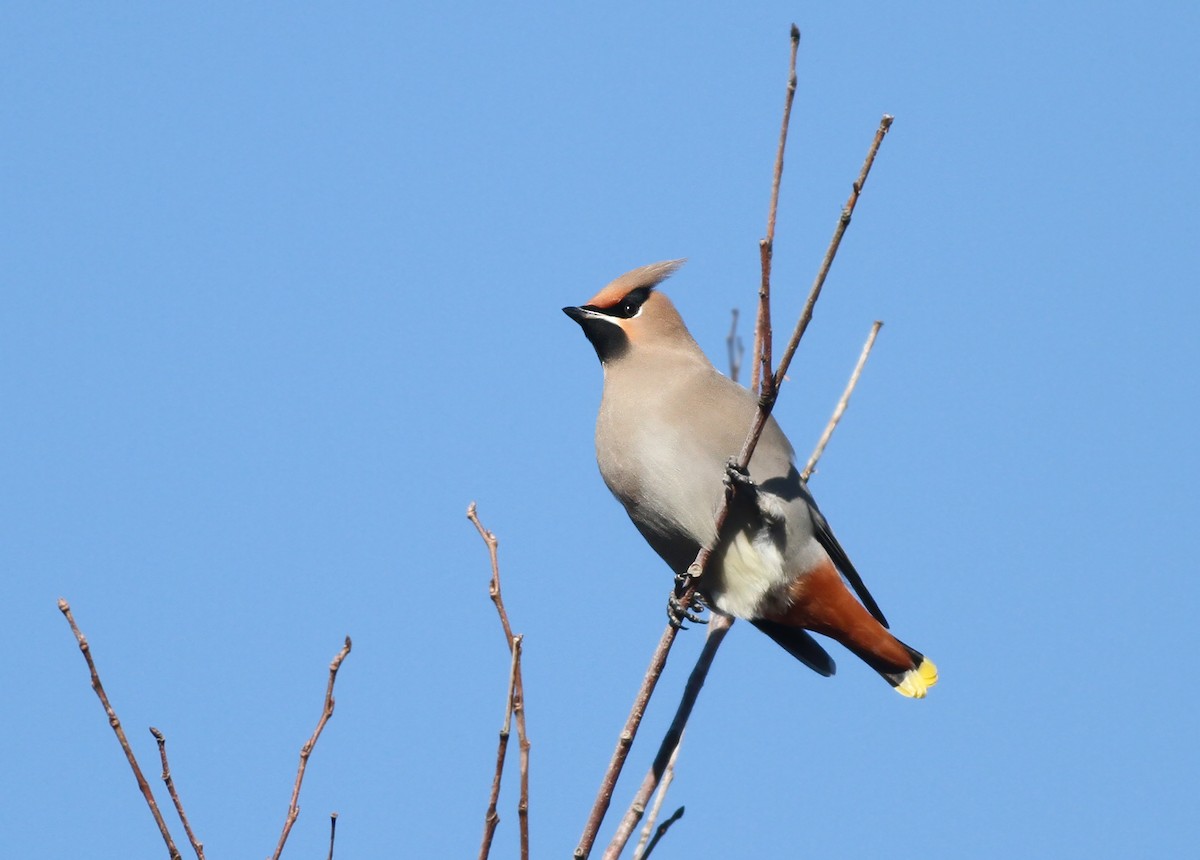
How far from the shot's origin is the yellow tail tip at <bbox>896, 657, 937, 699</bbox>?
420cm

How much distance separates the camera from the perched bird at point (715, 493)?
151 inches

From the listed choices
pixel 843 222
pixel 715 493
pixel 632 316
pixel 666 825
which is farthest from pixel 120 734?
pixel 632 316

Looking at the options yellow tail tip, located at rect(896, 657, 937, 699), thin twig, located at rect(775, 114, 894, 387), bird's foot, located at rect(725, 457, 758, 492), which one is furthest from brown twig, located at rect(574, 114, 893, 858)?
yellow tail tip, located at rect(896, 657, 937, 699)

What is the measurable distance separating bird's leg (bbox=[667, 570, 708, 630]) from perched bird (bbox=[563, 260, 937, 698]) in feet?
0.17

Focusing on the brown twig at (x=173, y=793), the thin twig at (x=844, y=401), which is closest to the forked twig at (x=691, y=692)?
the thin twig at (x=844, y=401)

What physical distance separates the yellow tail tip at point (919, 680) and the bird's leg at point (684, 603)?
75 cm

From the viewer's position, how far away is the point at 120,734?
1.97 m

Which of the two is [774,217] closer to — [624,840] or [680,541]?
[624,840]

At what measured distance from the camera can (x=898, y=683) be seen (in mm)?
4234

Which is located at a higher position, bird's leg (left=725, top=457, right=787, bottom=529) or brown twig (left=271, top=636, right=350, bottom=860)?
bird's leg (left=725, top=457, right=787, bottom=529)

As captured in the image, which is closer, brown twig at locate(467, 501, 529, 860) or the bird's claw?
brown twig at locate(467, 501, 529, 860)

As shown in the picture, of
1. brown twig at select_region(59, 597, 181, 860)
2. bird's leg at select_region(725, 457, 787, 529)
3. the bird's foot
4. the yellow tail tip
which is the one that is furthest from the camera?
the yellow tail tip

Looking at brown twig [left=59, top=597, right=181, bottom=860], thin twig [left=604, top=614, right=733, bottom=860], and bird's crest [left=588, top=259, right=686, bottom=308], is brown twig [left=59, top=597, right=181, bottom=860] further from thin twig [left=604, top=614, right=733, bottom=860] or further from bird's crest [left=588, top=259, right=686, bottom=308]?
bird's crest [left=588, top=259, right=686, bottom=308]

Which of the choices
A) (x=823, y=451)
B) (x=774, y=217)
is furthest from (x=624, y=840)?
(x=823, y=451)
